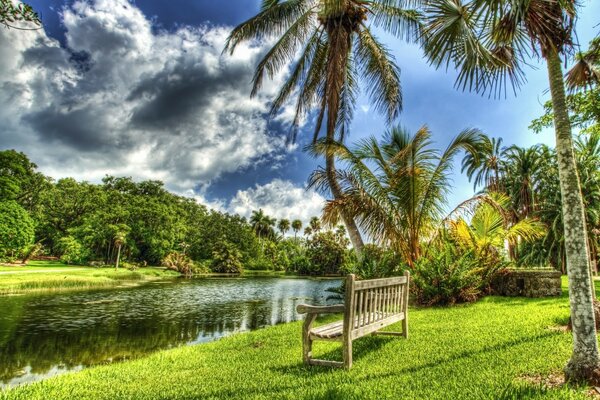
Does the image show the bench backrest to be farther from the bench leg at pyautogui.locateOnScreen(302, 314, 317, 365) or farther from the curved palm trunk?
the curved palm trunk

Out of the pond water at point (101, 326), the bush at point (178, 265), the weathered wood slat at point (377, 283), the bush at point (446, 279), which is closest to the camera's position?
the weathered wood slat at point (377, 283)

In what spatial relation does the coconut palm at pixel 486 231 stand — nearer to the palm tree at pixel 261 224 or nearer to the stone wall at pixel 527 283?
the stone wall at pixel 527 283

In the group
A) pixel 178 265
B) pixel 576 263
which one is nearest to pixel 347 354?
pixel 576 263

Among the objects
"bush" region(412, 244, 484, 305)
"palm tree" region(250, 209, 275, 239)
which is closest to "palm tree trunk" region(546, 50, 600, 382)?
"bush" region(412, 244, 484, 305)

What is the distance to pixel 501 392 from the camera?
3.38 m

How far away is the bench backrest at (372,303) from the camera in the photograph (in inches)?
185

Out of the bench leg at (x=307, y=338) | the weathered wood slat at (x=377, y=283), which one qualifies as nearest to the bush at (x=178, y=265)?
the weathered wood slat at (x=377, y=283)

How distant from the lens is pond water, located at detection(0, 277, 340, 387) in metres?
8.51

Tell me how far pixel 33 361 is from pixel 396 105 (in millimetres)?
13009

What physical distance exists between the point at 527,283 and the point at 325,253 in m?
52.8

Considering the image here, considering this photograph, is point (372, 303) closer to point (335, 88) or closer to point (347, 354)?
point (347, 354)

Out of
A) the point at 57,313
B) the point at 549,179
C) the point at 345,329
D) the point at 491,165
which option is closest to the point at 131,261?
the point at 57,313

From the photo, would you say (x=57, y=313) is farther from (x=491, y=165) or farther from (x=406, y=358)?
(x=491, y=165)

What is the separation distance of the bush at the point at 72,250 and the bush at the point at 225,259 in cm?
1931
